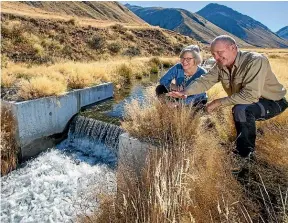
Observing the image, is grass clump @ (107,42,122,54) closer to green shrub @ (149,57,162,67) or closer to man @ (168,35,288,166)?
green shrub @ (149,57,162,67)

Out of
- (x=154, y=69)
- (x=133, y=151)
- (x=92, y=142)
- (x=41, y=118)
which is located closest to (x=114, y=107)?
(x=92, y=142)

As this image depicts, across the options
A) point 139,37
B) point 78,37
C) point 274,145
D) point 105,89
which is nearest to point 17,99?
point 105,89

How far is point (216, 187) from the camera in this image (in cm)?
278

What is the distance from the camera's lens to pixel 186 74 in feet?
15.2

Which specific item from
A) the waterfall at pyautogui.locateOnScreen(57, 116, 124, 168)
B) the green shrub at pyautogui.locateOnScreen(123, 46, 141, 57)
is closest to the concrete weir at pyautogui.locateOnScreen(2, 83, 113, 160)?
the waterfall at pyautogui.locateOnScreen(57, 116, 124, 168)

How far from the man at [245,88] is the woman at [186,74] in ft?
1.92

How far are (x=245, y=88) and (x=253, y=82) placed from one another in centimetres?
10

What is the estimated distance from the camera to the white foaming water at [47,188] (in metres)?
5.41

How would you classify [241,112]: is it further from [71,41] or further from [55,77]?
[71,41]

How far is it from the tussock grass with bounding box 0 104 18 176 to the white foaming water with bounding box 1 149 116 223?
19cm

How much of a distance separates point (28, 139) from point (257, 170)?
5692 mm

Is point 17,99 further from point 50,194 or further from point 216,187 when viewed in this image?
point 216,187

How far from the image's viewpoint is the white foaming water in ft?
17.7

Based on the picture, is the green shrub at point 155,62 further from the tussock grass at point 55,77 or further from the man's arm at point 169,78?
the man's arm at point 169,78
